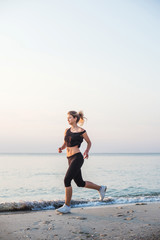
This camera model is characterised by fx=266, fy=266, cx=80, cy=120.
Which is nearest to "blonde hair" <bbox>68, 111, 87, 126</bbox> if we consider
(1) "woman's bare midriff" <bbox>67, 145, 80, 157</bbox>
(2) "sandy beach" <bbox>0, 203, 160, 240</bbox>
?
(1) "woman's bare midriff" <bbox>67, 145, 80, 157</bbox>

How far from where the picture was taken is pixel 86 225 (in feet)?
14.1

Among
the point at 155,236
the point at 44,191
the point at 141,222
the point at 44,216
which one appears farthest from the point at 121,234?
the point at 44,191

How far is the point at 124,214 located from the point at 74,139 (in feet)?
5.81

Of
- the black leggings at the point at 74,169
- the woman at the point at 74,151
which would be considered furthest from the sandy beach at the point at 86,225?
the black leggings at the point at 74,169

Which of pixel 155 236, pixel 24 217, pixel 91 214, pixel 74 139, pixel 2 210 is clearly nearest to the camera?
pixel 155 236

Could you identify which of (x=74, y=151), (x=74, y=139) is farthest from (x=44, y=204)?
(x=74, y=139)

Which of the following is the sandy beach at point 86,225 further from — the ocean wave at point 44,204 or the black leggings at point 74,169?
the ocean wave at point 44,204

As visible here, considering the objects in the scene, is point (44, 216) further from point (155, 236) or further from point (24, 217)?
point (155, 236)

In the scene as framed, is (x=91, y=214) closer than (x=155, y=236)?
No

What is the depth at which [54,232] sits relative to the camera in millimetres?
3879

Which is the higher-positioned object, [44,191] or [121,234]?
[121,234]

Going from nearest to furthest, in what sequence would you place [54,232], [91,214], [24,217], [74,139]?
1. [54,232]
2. [24,217]
3. [91,214]
4. [74,139]

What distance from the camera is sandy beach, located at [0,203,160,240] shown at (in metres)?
3.69

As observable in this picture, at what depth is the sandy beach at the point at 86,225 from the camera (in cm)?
369
